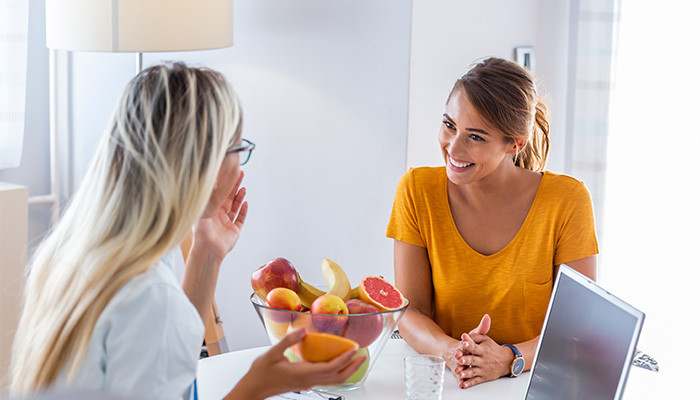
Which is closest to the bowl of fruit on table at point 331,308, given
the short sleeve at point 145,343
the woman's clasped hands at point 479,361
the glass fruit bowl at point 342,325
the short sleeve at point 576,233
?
the glass fruit bowl at point 342,325

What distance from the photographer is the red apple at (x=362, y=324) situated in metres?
1.18

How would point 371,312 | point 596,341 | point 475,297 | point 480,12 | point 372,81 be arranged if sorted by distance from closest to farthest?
point 596,341
point 371,312
point 475,297
point 372,81
point 480,12

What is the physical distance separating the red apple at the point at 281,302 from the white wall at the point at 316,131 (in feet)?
3.74

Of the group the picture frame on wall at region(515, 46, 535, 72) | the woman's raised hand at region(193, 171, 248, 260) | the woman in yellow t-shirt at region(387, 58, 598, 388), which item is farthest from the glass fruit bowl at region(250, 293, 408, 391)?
the picture frame on wall at region(515, 46, 535, 72)

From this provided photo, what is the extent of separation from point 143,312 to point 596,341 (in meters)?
0.63

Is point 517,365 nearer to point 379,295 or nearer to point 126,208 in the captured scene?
point 379,295

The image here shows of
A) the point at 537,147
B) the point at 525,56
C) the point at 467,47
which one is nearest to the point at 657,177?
the point at 525,56

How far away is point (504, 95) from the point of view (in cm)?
165

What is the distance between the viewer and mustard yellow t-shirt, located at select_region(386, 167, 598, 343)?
167 centimetres

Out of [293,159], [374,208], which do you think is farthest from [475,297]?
[293,159]

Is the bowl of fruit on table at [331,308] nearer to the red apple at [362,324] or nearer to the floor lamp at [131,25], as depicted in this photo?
the red apple at [362,324]

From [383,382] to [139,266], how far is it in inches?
24.7

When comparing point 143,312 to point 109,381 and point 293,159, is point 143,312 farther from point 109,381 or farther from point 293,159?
point 293,159

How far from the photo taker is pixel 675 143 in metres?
2.63
